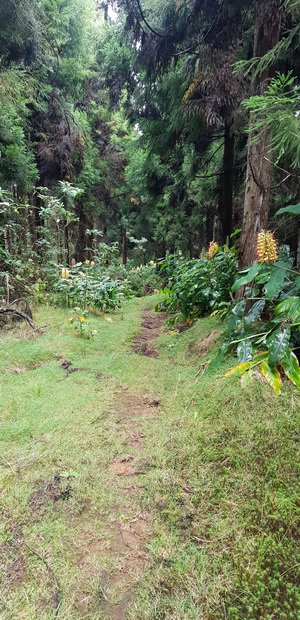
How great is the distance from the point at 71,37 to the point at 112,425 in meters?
9.35

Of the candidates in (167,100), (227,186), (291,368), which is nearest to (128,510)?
(291,368)

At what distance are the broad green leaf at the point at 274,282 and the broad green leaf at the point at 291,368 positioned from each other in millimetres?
380

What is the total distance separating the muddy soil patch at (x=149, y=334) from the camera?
13.4ft

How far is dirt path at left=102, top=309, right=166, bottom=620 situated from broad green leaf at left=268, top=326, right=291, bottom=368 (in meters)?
0.92

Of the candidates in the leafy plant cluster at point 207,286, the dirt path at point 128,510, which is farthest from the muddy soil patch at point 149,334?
the dirt path at point 128,510

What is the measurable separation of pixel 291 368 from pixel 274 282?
524 millimetres

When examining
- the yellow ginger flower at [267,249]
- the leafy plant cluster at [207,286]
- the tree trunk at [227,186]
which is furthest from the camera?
the tree trunk at [227,186]

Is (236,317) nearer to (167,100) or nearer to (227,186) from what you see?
(227,186)

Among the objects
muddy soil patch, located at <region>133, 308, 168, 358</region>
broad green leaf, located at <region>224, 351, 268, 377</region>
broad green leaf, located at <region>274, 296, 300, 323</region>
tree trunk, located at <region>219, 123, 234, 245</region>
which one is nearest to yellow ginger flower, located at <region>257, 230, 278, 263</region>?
broad green leaf, located at <region>274, 296, 300, 323</region>

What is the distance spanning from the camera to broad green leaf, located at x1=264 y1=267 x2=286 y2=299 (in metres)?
1.56

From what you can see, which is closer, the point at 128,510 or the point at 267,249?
the point at 128,510

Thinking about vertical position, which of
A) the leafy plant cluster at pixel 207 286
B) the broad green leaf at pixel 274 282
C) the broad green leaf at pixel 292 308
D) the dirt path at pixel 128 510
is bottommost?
the dirt path at pixel 128 510

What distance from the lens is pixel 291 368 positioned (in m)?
1.24

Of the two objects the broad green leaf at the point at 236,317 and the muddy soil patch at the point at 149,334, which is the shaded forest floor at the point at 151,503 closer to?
the broad green leaf at the point at 236,317
